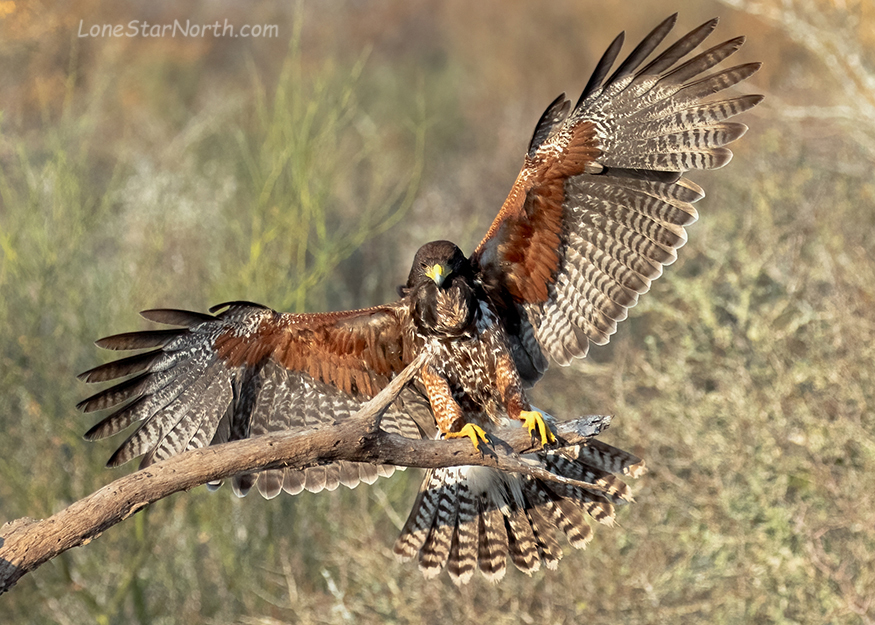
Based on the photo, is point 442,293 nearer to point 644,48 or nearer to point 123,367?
point 644,48

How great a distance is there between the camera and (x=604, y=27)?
26.8 metres

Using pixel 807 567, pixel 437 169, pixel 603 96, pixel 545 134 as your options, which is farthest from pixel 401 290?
pixel 437 169

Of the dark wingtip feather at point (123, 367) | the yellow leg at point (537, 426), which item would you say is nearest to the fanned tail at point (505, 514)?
the yellow leg at point (537, 426)

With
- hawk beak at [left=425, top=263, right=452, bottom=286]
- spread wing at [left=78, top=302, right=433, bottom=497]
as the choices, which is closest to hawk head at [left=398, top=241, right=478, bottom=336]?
hawk beak at [left=425, top=263, right=452, bottom=286]

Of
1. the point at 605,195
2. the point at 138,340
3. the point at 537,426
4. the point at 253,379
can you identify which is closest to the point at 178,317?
the point at 138,340

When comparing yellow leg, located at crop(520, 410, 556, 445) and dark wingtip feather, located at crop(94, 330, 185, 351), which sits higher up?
dark wingtip feather, located at crop(94, 330, 185, 351)

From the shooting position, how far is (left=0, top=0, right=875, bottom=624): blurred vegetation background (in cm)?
761

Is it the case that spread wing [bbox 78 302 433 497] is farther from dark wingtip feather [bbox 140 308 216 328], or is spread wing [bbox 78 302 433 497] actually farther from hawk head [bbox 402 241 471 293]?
hawk head [bbox 402 241 471 293]

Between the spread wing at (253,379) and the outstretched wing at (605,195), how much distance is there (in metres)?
0.84

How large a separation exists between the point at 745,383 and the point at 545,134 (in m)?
3.38

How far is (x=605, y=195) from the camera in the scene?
5699 mm

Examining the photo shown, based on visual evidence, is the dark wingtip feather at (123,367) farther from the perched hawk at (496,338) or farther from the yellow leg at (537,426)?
the yellow leg at (537,426)

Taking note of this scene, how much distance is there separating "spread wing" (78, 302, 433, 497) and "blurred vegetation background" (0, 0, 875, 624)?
2166 millimetres

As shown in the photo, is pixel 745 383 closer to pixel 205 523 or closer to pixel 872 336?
pixel 872 336
